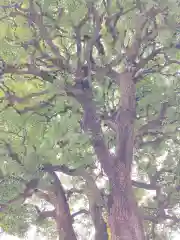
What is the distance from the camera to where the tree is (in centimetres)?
711

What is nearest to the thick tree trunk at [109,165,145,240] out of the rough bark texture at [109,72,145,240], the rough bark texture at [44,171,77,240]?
the rough bark texture at [109,72,145,240]

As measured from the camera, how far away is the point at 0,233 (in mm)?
10266

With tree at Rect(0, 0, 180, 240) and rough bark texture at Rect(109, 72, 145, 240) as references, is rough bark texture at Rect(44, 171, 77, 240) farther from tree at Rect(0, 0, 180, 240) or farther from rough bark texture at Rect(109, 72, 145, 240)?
rough bark texture at Rect(109, 72, 145, 240)

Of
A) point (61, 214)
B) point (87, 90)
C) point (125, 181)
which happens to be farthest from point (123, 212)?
point (61, 214)

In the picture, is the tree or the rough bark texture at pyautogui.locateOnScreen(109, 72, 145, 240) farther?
the rough bark texture at pyautogui.locateOnScreen(109, 72, 145, 240)

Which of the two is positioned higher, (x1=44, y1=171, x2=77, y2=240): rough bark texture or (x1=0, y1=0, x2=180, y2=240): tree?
(x1=0, y1=0, x2=180, y2=240): tree

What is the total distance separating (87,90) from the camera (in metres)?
7.70

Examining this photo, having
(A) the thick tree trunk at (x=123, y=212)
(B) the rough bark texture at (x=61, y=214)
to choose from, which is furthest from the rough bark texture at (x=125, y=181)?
(B) the rough bark texture at (x=61, y=214)

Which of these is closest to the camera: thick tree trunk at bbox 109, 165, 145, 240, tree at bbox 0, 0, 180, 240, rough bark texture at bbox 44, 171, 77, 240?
tree at bbox 0, 0, 180, 240

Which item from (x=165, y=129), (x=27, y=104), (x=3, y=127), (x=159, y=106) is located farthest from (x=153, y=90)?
(x=3, y=127)

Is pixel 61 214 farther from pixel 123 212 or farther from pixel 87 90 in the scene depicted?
pixel 87 90

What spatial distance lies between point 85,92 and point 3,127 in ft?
7.44

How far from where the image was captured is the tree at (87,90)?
23.3 feet

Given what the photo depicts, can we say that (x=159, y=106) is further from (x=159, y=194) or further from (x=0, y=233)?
(x=0, y=233)
